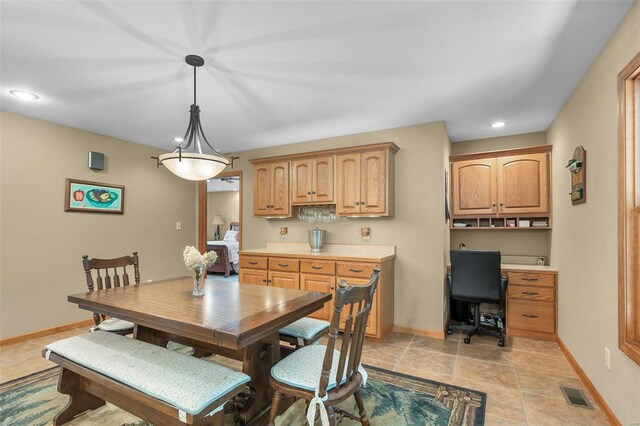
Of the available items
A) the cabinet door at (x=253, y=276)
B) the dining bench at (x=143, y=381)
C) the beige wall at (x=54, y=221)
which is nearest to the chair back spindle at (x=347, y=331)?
the dining bench at (x=143, y=381)

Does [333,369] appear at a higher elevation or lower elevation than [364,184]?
lower

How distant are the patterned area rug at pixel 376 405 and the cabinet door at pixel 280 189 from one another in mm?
2439

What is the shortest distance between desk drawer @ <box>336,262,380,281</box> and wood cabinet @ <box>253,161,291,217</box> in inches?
45.5

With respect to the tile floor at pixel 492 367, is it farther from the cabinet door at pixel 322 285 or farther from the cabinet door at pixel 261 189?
the cabinet door at pixel 261 189

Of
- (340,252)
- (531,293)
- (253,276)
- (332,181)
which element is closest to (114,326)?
(253,276)

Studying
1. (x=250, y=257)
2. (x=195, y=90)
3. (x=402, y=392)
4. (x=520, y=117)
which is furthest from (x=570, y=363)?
(x=195, y=90)

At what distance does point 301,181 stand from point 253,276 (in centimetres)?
139

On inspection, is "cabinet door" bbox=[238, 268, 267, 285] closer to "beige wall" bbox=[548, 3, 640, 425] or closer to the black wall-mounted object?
the black wall-mounted object

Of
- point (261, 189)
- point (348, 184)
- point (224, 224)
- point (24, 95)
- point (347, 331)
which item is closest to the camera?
point (347, 331)

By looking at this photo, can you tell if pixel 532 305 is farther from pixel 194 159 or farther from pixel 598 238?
pixel 194 159

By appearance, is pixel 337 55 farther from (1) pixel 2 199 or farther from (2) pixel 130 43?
(1) pixel 2 199

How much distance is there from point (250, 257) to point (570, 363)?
3.53m

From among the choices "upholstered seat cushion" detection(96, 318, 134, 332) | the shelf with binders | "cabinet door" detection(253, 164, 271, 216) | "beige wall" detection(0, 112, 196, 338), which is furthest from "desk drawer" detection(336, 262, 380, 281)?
"beige wall" detection(0, 112, 196, 338)

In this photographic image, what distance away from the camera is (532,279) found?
354 centimetres
